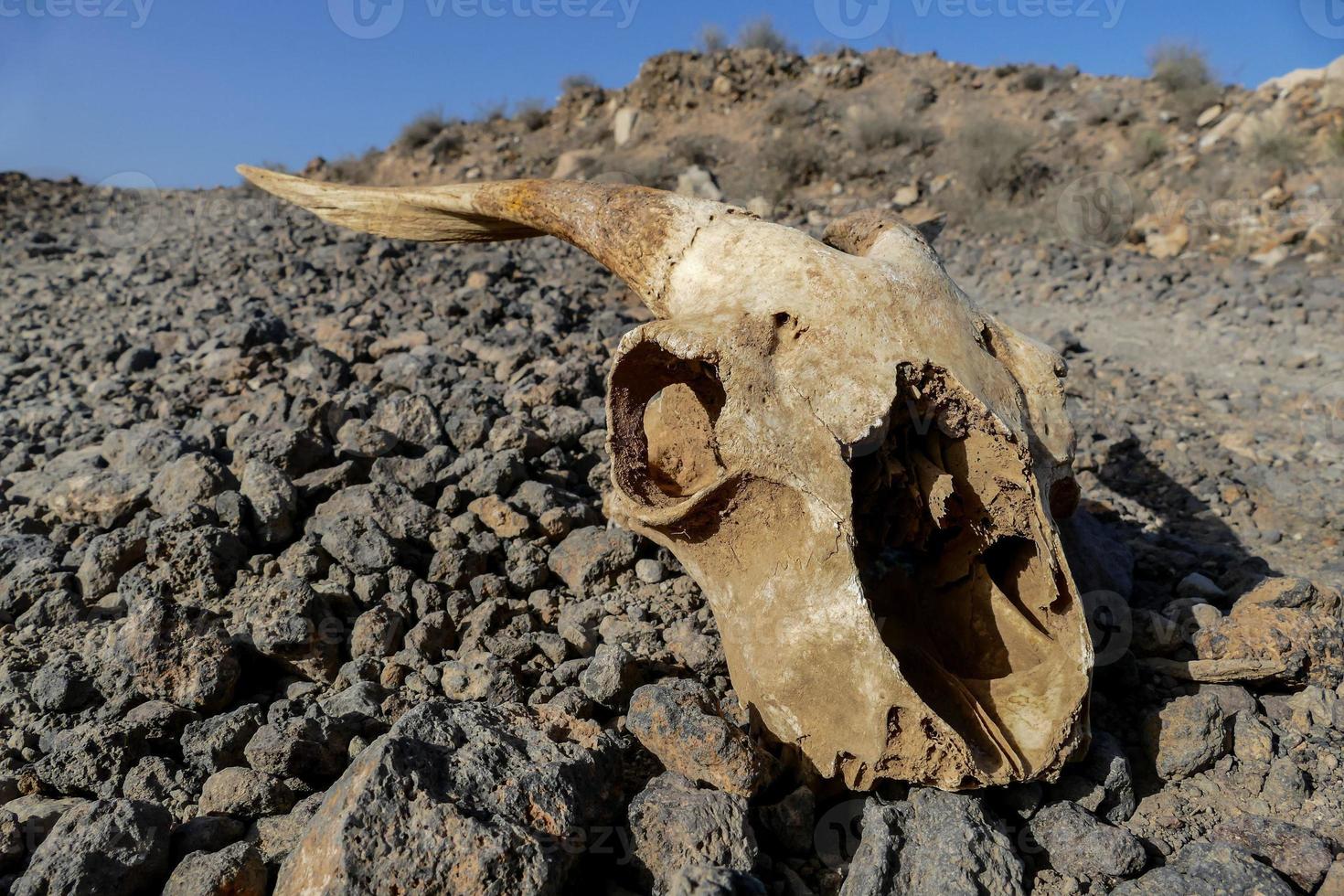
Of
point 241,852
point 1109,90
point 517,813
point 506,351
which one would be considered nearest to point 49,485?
point 506,351

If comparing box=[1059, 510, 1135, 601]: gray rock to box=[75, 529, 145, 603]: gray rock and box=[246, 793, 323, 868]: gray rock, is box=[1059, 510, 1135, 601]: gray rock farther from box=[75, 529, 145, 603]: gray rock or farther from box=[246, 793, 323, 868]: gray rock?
box=[75, 529, 145, 603]: gray rock

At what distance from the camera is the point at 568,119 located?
1617 cm

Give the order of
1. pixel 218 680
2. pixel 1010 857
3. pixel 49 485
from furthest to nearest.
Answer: pixel 49 485, pixel 218 680, pixel 1010 857

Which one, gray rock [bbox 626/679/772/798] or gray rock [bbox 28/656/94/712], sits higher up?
gray rock [bbox 626/679/772/798]

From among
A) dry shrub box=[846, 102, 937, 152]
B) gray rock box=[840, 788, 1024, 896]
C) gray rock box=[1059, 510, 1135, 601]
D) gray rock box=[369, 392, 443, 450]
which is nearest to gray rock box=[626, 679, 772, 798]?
gray rock box=[840, 788, 1024, 896]

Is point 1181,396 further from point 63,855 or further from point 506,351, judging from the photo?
point 63,855

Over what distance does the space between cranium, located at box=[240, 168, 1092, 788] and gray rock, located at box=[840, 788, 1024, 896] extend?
0.09 metres

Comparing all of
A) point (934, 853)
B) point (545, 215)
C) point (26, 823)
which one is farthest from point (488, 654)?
point (545, 215)

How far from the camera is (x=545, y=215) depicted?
9.02ft

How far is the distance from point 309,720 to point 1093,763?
1.91 m

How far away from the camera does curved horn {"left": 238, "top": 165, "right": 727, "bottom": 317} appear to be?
2.46 m

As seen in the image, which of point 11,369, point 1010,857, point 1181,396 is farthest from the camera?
point 1181,396

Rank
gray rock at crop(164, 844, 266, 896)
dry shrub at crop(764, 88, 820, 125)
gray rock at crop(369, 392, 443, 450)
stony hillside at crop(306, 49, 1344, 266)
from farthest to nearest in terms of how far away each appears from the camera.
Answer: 1. dry shrub at crop(764, 88, 820, 125)
2. stony hillside at crop(306, 49, 1344, 266)
3. gray rock at crop(369, 392, 443, 450)
4. gray rock at crop(164, 844, 266, 896)

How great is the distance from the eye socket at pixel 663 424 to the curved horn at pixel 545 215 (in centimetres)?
26
